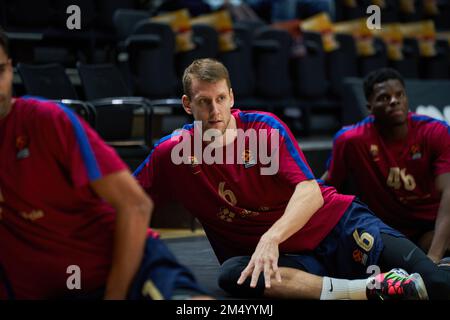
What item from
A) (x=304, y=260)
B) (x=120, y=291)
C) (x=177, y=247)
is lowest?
(x=177, y=247)

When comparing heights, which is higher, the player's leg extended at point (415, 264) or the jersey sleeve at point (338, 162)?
the jersey sleeve at point (338, 162)

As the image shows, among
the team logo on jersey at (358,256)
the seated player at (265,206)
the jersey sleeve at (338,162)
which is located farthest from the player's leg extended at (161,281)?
the jersey sleeve at (338,162)

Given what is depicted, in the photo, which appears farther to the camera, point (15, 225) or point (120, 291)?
point (15, 225)

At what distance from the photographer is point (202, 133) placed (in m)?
2.69

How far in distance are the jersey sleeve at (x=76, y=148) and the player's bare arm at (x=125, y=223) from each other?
25mm

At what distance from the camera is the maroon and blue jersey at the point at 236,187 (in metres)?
2.73

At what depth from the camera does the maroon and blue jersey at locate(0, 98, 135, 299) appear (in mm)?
1811

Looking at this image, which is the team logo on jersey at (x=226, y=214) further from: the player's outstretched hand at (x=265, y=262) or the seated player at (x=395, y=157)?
the seated player at (x=395, y=157)

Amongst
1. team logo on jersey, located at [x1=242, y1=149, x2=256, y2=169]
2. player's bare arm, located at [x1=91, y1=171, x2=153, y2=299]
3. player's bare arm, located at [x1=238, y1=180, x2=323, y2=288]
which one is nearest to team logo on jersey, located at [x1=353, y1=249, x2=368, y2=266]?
player's bare arm, located at [x1=238, y1=180, x2=323, y2=288]

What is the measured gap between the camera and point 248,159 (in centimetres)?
272
